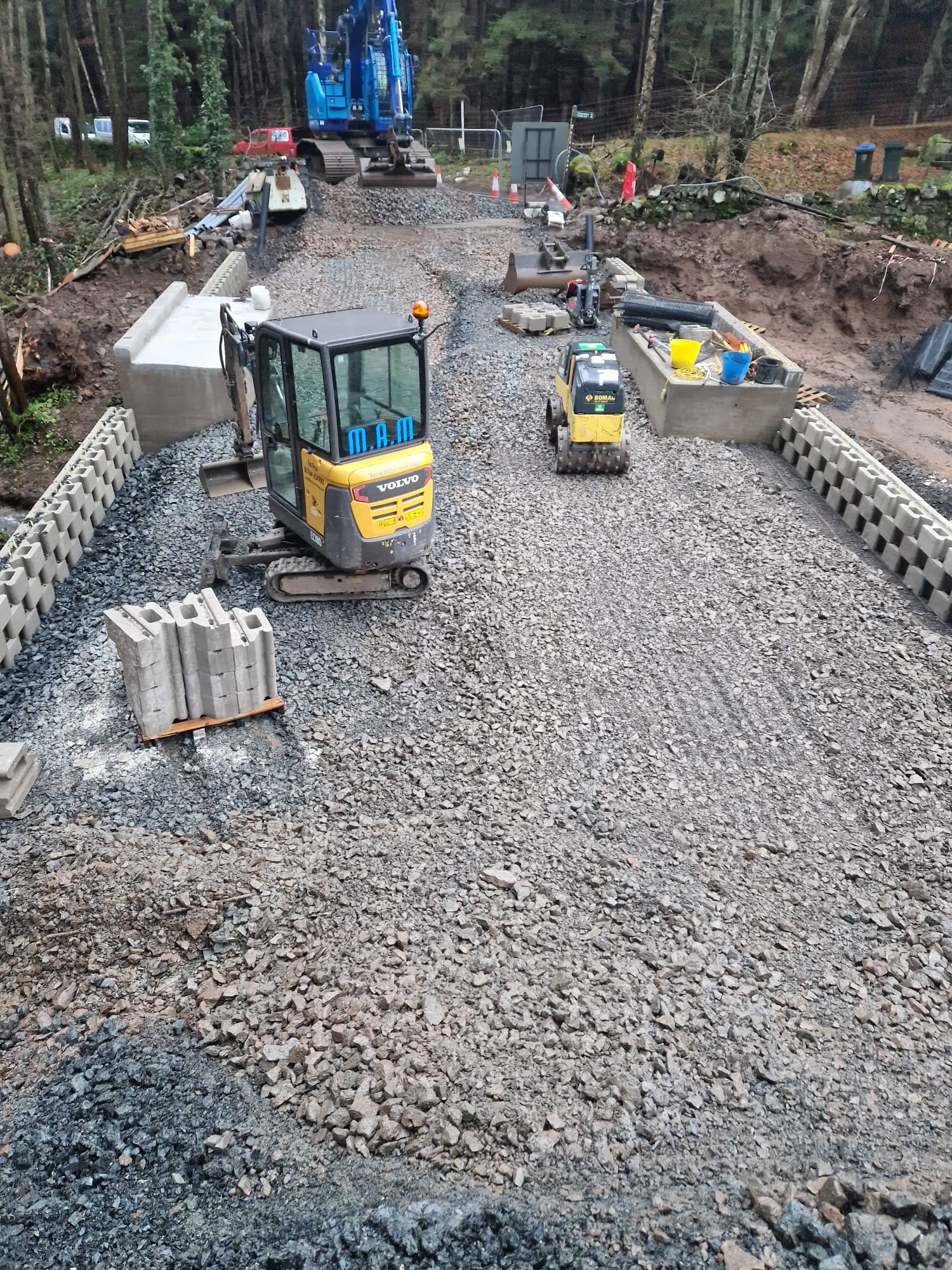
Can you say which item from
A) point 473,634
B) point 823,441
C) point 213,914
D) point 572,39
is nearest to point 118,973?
point 213,914

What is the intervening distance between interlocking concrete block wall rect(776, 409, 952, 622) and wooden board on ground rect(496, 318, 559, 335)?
493 cm

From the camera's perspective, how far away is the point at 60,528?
894 cm

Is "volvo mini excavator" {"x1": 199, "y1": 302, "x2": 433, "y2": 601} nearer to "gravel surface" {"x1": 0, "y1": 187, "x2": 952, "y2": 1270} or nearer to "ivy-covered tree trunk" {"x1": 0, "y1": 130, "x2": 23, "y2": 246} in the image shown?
"gravel surface" {"x1": 0, "y1": 187, "x2": 952, "y2": 1270}

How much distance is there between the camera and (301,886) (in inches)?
215

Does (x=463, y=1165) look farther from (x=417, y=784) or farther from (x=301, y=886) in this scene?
(x=417, y=784)

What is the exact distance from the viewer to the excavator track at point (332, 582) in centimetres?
797

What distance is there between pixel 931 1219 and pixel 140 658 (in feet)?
17.6

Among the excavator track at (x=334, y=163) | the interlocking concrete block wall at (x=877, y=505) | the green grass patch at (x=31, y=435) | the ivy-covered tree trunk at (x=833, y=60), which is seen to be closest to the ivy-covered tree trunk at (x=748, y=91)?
the ivy-covered tree trunk at (x=833, y=60)

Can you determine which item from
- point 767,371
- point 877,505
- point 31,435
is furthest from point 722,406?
point 31,435

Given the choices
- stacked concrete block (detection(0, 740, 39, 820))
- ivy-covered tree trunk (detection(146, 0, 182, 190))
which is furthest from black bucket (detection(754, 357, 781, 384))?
ivy-covered tree trunk (detection(146, 0, 182, 190))

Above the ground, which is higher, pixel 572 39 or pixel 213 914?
pixel 572 39

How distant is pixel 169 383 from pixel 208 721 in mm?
6551

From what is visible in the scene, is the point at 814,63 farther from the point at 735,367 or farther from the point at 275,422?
the point at 275,422

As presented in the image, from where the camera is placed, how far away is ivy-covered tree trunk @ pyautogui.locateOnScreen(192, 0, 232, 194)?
2480 centimetres
